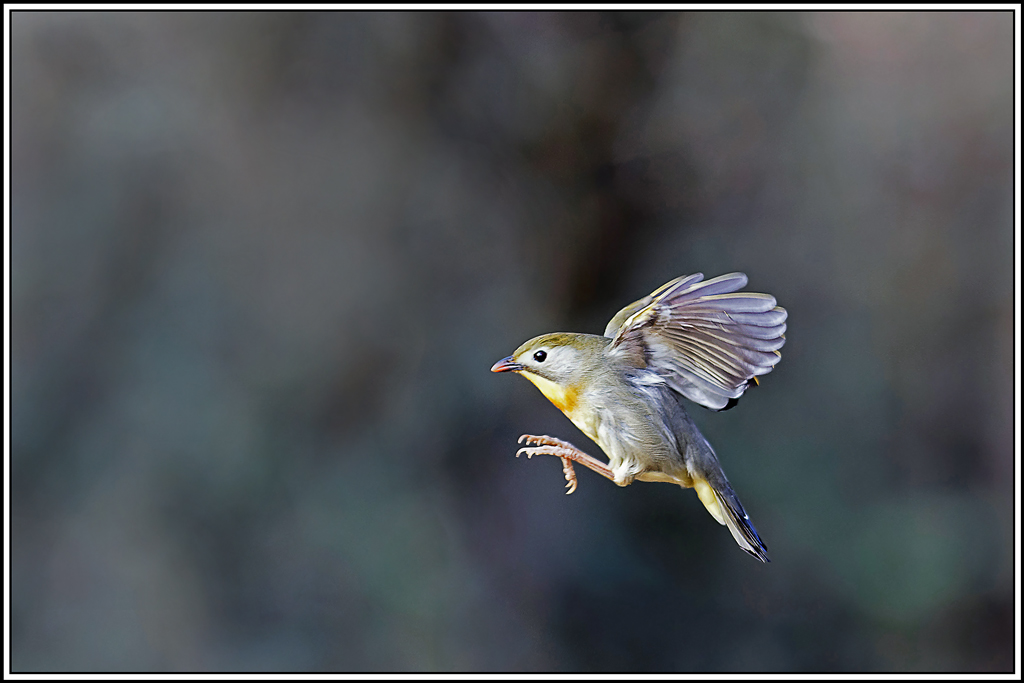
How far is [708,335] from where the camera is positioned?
0.54 m

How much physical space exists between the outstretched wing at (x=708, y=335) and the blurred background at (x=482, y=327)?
1274 mm

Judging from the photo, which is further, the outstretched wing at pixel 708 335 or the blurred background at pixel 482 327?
the blurred background at pixel 482 327

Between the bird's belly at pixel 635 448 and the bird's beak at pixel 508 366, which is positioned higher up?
the bird's beak at pixel 508 366

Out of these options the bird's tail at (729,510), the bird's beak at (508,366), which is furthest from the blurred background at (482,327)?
the bird's beak at (508,366)

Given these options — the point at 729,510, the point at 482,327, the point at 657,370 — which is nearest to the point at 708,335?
the point at 657,370

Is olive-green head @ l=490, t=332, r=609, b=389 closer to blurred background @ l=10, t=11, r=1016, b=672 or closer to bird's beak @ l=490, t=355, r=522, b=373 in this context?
bird's beak @ l=490, t=355, r=522, b=373

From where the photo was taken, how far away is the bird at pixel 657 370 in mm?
516

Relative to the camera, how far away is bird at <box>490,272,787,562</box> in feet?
1.69

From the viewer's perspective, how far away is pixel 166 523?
1895 millimetres

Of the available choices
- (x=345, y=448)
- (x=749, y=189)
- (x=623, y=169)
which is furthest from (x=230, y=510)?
(x=749, y=189)

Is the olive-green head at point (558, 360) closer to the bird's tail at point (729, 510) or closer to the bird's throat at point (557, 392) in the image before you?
the bird's throat at point (557, 392)

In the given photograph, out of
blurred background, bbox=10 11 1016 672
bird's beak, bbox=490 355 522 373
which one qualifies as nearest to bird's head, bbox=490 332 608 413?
bird's beak, bbox=490 355 522 373

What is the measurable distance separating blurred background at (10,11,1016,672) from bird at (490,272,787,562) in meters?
1.24

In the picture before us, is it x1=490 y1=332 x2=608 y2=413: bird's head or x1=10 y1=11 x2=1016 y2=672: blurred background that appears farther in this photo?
x1=10 y1=11 x2=1016 y2=672: blurred background
